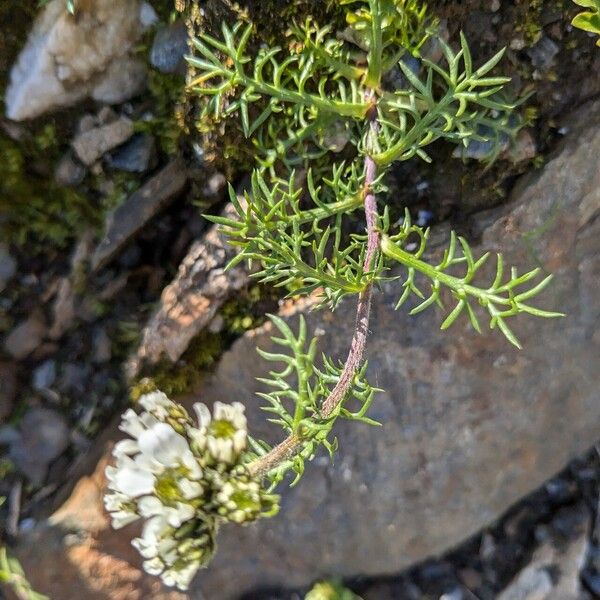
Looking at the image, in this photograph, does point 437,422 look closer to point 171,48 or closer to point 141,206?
point 141,206

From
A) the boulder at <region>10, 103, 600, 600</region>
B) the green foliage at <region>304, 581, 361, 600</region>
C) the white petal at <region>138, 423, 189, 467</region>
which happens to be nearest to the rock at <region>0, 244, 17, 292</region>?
the boulder at <region>10, 103, 600, 600</region>

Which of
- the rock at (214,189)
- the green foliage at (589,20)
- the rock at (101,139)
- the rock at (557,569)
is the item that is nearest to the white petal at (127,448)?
the rock at (214,189)

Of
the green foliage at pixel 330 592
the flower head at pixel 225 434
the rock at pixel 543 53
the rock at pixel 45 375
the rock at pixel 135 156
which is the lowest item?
the green foliage at pixel 330 592

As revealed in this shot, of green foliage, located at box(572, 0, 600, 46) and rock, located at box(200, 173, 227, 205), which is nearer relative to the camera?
green foliage, located at box(572, 0, 600, 46)

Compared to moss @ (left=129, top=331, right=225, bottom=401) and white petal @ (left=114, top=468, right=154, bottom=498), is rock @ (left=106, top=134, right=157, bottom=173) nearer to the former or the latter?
moss @ (left=129, top=331, right=225, bottom=401)

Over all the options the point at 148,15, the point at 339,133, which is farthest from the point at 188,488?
the point at 148,15

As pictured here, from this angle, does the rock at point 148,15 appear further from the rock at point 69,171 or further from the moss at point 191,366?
the moss at point 191,366
